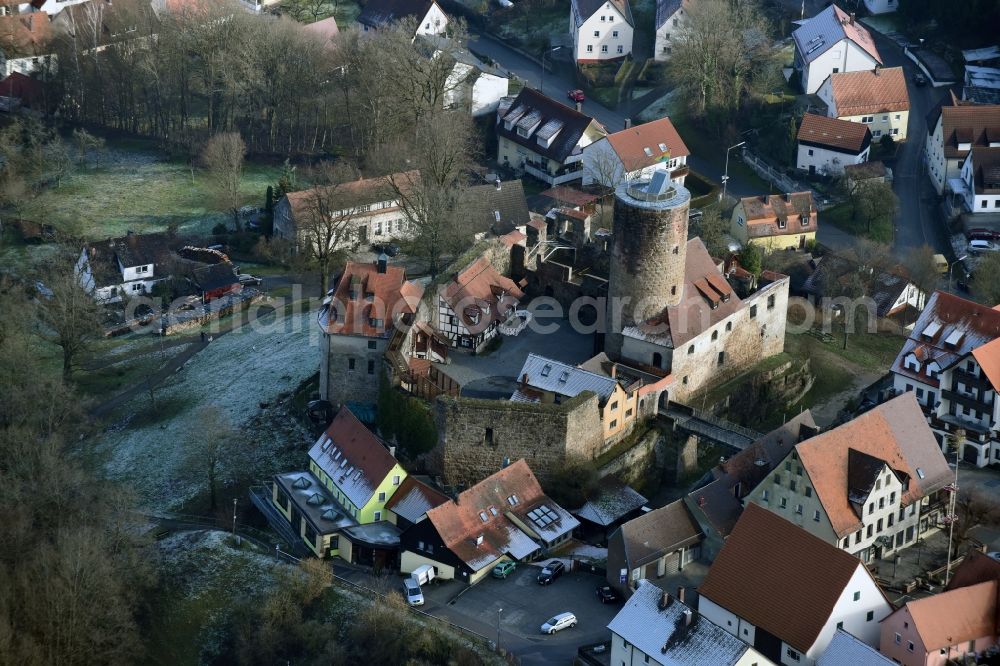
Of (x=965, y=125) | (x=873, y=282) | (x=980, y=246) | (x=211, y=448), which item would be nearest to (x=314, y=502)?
(x=211, y=448)

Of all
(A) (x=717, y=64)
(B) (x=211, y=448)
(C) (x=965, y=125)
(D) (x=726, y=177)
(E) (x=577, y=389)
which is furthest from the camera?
(A) (x=717, y=64)

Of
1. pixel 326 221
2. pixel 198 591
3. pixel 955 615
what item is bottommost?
pixel 198 591

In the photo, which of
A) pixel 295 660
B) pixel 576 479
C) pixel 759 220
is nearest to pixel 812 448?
pixel 576 479

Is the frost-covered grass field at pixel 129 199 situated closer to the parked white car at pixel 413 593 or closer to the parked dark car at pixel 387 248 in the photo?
the parked dark car at pixel 387 248

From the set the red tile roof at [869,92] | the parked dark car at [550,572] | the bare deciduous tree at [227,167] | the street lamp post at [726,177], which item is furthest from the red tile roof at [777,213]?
the parked dark car at [550,572]

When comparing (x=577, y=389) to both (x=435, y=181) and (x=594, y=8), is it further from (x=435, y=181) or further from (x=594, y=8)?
(x=594, y=8)

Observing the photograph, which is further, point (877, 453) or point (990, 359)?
point (990, 359)
